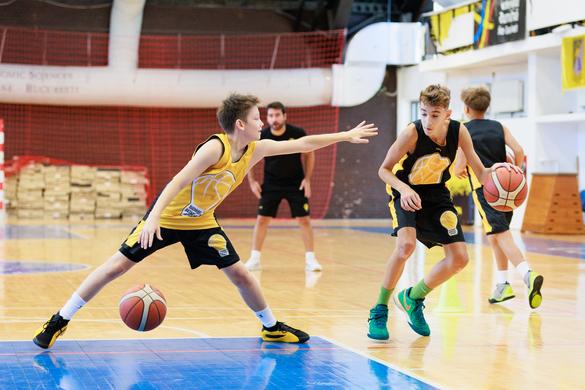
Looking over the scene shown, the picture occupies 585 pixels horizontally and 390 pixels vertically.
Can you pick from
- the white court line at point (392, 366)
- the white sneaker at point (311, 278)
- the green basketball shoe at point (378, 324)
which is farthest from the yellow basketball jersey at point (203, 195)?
the white sneaker at point (311, 278)

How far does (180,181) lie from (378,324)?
1635mm

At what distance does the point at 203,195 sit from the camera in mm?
3957

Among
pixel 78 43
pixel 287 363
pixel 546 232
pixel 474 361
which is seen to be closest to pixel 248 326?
pixel 287 363

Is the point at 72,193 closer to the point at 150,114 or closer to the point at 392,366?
the point at 150,114

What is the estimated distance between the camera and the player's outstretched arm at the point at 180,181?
11.8 feet

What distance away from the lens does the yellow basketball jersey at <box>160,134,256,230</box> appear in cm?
391

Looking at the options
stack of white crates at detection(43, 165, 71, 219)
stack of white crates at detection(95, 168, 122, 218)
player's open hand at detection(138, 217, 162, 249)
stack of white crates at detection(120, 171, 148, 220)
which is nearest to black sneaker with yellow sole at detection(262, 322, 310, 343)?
player's open hand at detection(138, 217, 162, 249)

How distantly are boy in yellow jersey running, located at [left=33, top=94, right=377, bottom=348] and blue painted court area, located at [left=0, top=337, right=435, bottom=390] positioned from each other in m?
0.26

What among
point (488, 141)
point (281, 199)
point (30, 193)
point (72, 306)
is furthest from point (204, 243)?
point (30, 193)

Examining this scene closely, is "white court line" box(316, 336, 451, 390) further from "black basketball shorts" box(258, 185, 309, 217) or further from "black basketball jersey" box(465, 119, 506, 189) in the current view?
"black basketball shorts" box(258, 185, 309, 217)

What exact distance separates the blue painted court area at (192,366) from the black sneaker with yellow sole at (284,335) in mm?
54

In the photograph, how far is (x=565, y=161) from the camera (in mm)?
15188

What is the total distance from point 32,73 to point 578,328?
1393 centimetres

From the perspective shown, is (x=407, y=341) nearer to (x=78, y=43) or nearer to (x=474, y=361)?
(x=474, y=361)
